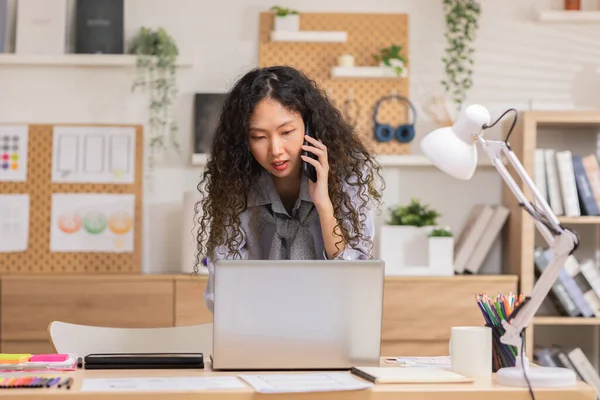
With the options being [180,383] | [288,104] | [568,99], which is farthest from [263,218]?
[568,99]

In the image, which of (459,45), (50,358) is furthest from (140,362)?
(459,45)

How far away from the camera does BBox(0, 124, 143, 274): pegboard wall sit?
12.2 ft

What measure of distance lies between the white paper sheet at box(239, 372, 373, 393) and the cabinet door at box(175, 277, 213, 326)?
1.78 m

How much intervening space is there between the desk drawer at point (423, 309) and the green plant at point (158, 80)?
1.16 meters

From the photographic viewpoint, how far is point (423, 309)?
3484 mm

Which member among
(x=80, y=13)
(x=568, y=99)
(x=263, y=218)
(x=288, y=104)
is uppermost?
(x=80, y=13)

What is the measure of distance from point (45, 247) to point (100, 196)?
0.32m

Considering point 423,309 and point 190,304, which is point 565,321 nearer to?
point 423,309

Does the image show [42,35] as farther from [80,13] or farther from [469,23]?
[469,23]

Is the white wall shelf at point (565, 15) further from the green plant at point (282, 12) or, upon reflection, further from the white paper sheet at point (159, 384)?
the white paper sheet at point (159, 384)

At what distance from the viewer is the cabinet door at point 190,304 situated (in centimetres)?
344

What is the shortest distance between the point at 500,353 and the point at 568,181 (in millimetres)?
2006

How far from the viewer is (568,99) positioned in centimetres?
391

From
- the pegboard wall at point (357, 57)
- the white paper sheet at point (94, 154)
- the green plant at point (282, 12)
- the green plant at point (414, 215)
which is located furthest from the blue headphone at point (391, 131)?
the white paper sheet at point (94, 154)
